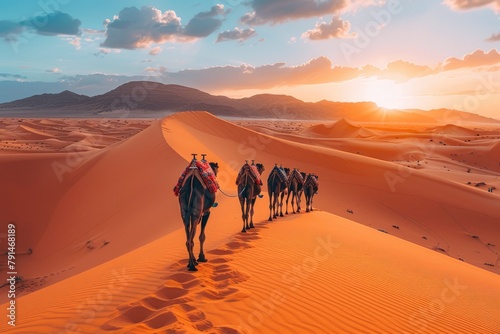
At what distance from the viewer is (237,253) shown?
805cm

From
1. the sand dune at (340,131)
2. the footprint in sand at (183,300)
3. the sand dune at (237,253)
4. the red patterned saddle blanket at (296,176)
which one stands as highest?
the sand dune at (340,131)

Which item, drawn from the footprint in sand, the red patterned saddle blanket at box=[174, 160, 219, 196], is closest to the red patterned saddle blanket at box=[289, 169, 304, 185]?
the footprint in sand

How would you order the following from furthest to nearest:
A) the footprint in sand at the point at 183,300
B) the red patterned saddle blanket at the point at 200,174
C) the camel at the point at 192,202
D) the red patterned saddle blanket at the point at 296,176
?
the red patterned saddle blanket at the point at 296,176 < the red patterned saddle blanket at the point at 200,174 < the camel at the point at 192,202 < the footprint in sand at the point at 183,300

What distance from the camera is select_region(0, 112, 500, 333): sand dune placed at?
5.52 m

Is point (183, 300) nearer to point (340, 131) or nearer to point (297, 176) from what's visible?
point (297, 176)

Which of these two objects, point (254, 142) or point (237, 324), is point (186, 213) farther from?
point (254, 142)

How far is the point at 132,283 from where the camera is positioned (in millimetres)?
6465

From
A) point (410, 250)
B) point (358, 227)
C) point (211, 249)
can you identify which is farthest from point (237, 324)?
point (358, 227)

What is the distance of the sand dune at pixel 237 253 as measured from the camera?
5516 millimetres

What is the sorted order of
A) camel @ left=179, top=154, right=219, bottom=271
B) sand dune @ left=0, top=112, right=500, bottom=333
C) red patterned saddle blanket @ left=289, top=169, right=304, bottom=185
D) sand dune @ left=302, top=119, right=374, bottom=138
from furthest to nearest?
1. sand dune @ left=302, top=119, right=374, bottom=138
2. red patterned saddle blanket @ left=289, top=169, right=304, bottom=185
3. camel @ left=179, top=154, right=219, bottom=271
4. sand dune @ left=0, top=112, right=500, bottom=333

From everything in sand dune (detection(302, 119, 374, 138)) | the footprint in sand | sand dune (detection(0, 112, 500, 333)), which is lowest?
sand dune (detection(0, 112, 500, 333))

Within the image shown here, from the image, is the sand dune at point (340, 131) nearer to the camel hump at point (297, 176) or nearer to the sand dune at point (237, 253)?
the sand dune at point (237, 253)

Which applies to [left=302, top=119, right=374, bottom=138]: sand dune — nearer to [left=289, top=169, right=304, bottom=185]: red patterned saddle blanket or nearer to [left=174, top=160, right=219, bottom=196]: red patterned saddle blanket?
[left=289, top=169, right=304, bottom=185]: red patterned saddle blanket

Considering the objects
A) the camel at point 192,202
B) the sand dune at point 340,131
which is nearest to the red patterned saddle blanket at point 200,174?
the camel at point 192,202
